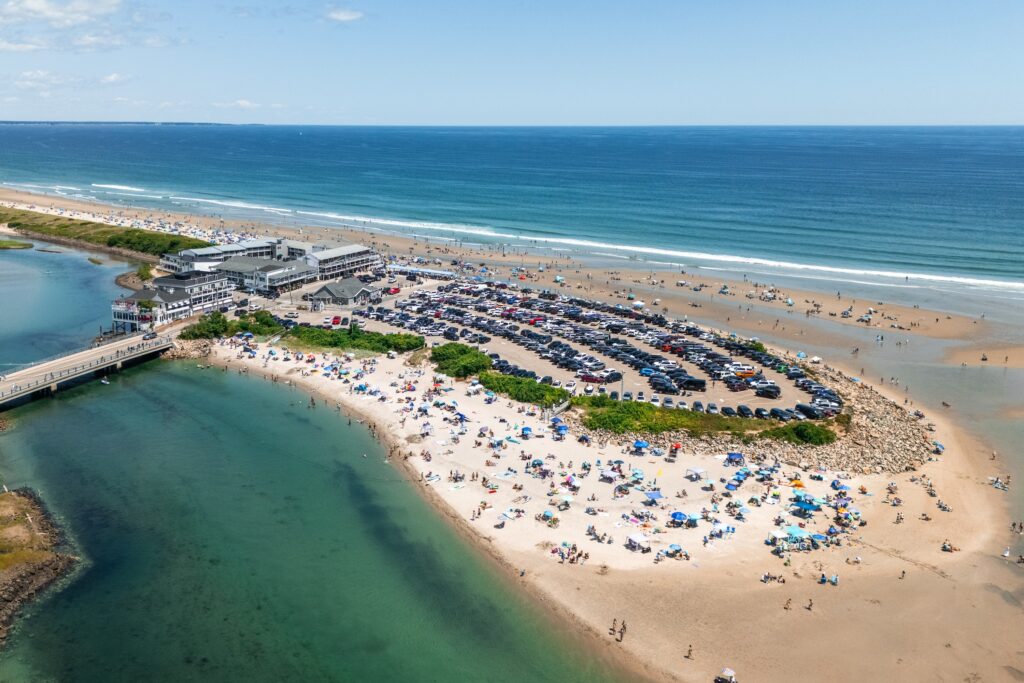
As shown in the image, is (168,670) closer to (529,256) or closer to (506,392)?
(506,392)

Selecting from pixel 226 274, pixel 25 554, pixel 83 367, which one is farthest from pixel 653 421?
pixel 226 274

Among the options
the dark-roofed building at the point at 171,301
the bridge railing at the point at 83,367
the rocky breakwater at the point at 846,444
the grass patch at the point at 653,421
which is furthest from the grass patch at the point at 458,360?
the dark-roofed building at the point at 171,301

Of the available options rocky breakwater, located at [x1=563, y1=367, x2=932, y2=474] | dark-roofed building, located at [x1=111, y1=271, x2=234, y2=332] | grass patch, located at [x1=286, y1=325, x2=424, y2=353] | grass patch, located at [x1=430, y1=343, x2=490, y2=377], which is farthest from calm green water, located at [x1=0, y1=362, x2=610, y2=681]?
dark-roofed building, located at [x1=111, y1=271, x2=234, y2=332]

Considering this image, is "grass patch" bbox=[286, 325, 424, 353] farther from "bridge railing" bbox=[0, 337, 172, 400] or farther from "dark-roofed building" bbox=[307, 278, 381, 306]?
"bridge railing" bbox=[0, 337, 172, 400]

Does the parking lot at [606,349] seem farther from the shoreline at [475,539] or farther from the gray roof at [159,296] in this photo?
the gray roof at [159,296]

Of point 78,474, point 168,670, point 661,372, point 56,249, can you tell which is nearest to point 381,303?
point 661,372

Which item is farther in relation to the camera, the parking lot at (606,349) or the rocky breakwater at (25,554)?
the parking lot at (606,349)

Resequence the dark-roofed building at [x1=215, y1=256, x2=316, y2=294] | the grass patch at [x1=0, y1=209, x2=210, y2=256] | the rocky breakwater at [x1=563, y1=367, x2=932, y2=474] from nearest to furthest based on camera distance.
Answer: the rocky breakwater at [x1=563, y1=367, x2=932, y2=474], the dark-roofed building at [x1=215, y1=256, x2=316, y2=294], the grass patch at [x1=0, y1=209, x2=210, y2=256]
